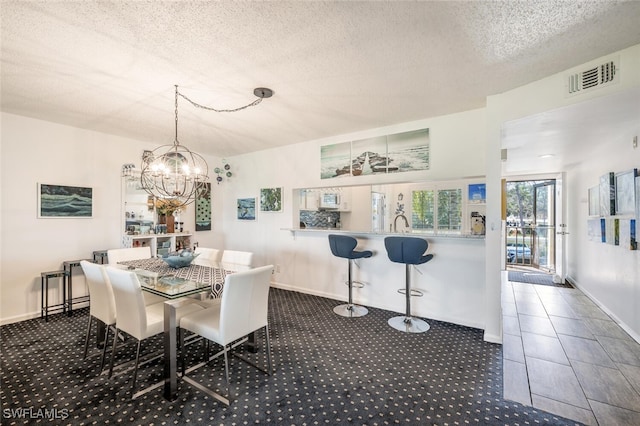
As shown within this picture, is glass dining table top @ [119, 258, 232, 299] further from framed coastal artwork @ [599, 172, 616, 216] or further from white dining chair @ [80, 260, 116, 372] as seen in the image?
framed coastal artwork @ [599, 172, 616, 216]

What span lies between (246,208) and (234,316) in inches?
140

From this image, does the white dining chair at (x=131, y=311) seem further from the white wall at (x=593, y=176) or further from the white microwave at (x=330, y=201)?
the white wall at (x=593, y=176)

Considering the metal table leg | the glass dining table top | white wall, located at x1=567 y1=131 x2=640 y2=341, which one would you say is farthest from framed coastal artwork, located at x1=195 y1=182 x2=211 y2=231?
white wall, located at x1=567 y1=131 x2=640 y2=341

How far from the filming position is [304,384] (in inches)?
87.1

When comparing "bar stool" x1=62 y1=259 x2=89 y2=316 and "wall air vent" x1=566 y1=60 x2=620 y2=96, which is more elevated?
"wall air vent" x1=566 y1=60 x2=620 y2=96

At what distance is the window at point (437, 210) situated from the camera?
3781mm

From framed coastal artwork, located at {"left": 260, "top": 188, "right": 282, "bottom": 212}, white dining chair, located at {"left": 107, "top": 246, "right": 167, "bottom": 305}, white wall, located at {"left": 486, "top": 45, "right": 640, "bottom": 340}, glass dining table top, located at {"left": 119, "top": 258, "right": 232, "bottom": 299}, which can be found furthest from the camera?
framed coastal artwork, located at {"left": 260, "top": 188, "right": 282, "bottom": 212}

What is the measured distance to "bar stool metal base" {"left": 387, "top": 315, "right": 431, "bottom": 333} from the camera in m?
3.23

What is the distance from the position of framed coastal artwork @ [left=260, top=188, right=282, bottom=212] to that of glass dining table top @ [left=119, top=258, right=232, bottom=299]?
2.21m

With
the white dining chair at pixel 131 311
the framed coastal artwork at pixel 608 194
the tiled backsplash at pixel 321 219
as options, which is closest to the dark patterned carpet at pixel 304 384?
the white dining chair at pixel 131 311

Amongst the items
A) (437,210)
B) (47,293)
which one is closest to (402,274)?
(437,210)

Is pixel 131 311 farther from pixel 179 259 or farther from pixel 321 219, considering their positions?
pixel 321 219

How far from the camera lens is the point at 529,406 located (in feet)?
6.49

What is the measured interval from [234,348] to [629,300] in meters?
4.26
